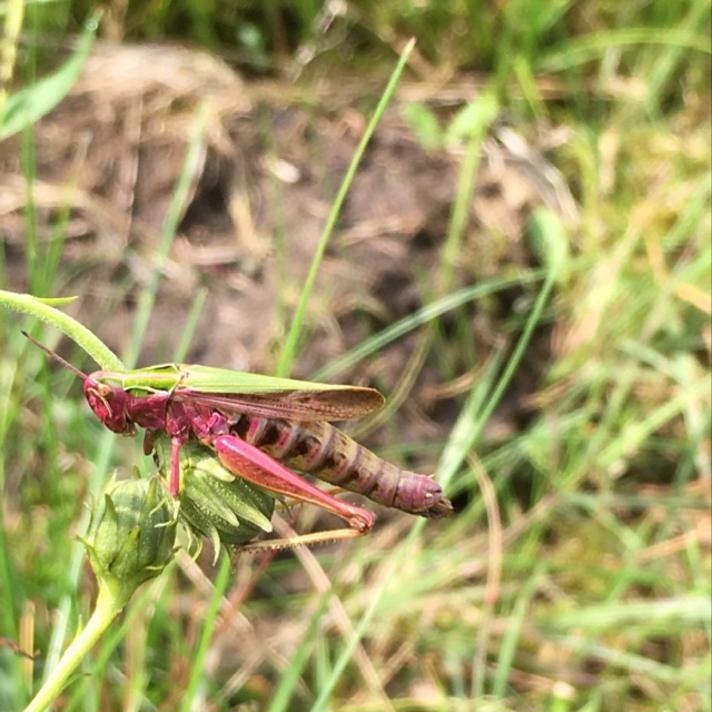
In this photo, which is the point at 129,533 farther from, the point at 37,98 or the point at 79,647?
the point at 37,98

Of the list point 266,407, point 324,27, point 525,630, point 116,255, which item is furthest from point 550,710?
point 324,27

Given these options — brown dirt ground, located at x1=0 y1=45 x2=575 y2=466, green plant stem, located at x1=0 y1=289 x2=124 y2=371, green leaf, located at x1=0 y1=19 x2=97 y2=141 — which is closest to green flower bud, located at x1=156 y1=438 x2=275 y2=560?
green plant stem, located at x1=0 y1=289 x2=124 y2=371

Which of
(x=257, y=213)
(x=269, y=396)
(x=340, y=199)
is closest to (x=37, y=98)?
(x=340, y=199)

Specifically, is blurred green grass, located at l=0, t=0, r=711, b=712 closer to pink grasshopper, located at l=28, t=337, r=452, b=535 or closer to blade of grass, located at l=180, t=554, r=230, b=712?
blade of grass, located at l=180, t=554, r=230, b=712

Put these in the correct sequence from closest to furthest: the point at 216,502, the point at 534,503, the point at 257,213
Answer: the point at 216,502 → the point at 534,503 → the point at 257,213

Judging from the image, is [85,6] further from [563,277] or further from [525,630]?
[525,630]

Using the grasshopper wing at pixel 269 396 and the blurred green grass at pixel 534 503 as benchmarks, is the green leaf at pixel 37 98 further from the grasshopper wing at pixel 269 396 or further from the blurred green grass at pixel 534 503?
the grasshopper wing at pixel 269 396

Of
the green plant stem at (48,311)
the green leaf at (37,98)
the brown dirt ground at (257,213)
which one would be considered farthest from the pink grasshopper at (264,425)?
the brown dirt ground at (257,213)
